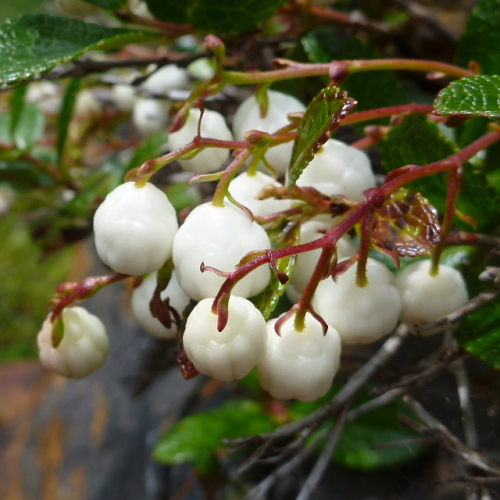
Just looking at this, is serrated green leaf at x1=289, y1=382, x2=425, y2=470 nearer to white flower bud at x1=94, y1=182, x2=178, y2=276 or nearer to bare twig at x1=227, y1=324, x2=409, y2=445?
bare twig at x1=227, y1=324, x2=409, y2=445

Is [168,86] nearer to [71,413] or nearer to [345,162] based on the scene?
[345,162]

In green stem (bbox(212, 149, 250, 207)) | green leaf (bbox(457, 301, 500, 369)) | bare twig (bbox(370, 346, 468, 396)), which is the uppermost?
green stem (bbox(212, 149, 250, 207))

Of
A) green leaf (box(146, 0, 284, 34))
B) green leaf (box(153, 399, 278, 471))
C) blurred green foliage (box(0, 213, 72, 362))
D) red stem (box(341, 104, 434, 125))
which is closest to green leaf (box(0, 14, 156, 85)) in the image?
green leaf (box(146, 0, 284, 34))

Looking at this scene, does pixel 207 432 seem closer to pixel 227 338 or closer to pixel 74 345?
pixel 74 345

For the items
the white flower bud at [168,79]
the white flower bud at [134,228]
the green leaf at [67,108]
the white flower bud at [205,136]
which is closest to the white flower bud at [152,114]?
the white flower bud at [168,79]

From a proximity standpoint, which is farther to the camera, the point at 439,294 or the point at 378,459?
the point at 378,459

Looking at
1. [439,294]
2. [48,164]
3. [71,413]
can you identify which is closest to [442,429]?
[439,294]

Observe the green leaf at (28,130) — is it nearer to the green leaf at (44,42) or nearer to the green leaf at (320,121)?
the green leaf at (44,42)
